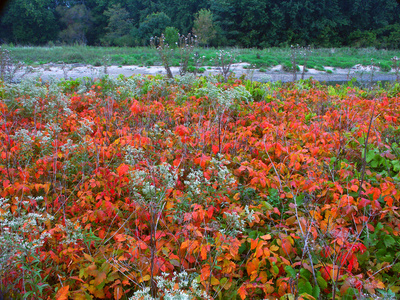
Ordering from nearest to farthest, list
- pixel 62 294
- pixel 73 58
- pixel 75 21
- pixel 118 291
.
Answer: pixel 62 294
pixel 118 291
pixel 73 58
pixel 75 21

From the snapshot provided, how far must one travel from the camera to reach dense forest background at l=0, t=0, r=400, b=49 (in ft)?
119

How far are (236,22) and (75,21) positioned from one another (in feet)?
78.1

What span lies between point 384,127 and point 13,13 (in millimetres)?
50290

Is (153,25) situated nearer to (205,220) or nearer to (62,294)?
(205,220)

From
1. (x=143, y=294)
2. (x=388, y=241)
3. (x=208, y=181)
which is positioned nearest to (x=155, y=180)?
(x=208, y=181)

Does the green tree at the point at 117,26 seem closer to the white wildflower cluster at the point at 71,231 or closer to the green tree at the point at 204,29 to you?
the green tree at the point at 204,29

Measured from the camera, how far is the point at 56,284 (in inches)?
65.5

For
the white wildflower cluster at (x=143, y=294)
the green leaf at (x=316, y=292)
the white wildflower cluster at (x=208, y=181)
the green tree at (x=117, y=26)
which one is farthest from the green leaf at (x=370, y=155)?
the green tree at (x=117, y=26)

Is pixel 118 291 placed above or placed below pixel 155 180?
below

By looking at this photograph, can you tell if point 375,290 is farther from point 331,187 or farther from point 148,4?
point 148,4

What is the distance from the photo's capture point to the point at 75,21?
41438 millimetres

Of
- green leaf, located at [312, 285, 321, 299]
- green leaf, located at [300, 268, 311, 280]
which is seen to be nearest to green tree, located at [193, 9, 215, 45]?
green leaf, located at [300, 268, 311, 280]

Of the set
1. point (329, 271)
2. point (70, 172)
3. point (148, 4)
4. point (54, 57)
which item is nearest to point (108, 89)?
point (70, 172)

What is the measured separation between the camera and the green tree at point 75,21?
1551 inches
